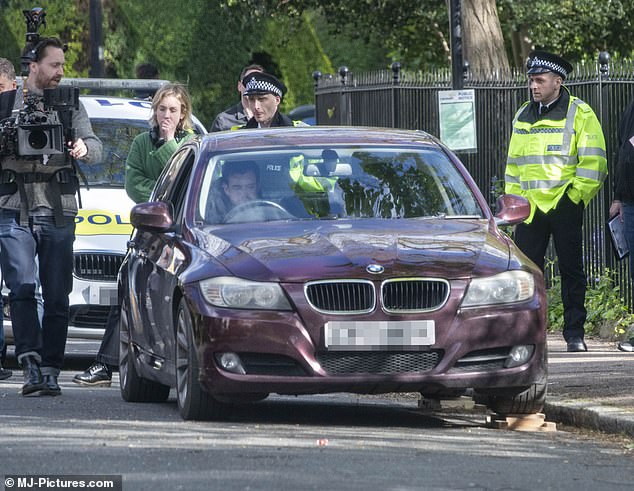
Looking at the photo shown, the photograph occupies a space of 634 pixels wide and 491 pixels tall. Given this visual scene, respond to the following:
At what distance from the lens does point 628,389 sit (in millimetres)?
10422

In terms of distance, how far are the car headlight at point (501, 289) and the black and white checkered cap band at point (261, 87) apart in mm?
4035

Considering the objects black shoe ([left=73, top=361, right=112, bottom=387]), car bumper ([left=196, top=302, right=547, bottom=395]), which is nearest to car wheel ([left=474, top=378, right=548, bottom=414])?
car bumper ([left=196, top=302, right=547, bottom=395])

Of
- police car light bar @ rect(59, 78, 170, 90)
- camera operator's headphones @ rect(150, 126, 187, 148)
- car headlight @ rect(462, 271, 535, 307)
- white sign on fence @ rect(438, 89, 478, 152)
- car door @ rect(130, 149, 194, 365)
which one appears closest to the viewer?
car headlight @ rect(462, 271, 535, 307)

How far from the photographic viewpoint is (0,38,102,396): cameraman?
10.7 metres

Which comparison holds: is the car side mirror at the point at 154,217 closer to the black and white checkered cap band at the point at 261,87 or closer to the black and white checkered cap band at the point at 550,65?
the black and white checkered cap band at the point at 261,87

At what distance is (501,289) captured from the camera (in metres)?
9.04

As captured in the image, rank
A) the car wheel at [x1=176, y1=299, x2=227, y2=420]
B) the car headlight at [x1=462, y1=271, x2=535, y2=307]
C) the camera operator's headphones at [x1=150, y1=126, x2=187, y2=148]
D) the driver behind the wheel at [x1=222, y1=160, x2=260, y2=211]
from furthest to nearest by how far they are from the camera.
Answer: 1. the camera operator's headphones at [x1=150, y1=126, x2=187, y2=148]
2. the driver behind the wheel at [x1=222, y1=160, x2=260, y2=211]
3. the car wheel at [x1=176, y1=299, x2=227, y2=420]
4. the car headlight at [x1=462, y1=271, x2=535, y2=307]

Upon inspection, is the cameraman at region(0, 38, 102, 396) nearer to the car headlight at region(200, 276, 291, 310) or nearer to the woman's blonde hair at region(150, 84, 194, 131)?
the woman's blonde hair at region(150, 84, 194, 131)

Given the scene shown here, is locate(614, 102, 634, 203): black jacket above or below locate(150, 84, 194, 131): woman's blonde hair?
below

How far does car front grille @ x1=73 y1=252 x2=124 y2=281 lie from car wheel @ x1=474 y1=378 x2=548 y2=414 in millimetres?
3994

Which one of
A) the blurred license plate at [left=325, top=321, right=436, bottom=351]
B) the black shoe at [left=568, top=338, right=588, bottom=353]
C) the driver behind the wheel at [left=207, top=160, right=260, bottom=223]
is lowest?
the black shoe at [left=568, top=338, right=588, bottom=353]

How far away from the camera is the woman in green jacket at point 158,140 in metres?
11.9

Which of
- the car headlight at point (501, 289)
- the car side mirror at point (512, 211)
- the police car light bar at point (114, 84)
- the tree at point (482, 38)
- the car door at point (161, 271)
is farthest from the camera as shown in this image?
the tree at point (482, 38)

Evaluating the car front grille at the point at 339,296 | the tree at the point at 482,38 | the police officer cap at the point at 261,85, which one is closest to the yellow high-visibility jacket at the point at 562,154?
the police officer cap at the point at 261,85
